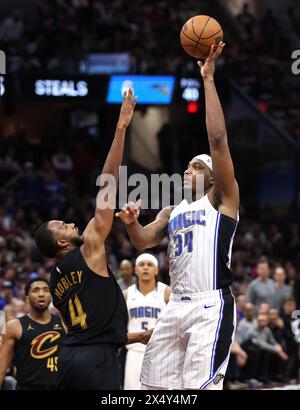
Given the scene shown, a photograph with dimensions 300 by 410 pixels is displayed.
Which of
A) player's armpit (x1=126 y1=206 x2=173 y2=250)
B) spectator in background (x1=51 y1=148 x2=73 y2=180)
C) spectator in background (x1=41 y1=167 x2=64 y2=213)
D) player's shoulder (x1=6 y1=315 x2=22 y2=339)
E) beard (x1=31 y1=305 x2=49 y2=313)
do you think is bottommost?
player's shoulder (x1=6 y1=315 x2=22 y2=339)

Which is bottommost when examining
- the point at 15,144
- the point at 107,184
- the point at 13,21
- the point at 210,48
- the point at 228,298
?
the point at 228,298

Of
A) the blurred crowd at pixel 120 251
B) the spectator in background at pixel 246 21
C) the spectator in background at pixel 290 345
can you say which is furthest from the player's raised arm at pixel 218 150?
the spectator in background at pixel 246 21

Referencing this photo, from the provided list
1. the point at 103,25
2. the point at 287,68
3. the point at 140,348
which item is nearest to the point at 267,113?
the point at 287,68

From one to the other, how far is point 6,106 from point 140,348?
997 centimetres

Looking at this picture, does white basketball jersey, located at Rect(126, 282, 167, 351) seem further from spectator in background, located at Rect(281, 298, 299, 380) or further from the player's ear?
spectator in background, located at Rect(281, 298, 299, 380)

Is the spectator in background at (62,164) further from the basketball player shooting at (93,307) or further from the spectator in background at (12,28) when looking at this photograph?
the basketball player shooting at (93,307)

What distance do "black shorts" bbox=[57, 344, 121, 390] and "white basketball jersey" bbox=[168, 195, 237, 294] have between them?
73cm

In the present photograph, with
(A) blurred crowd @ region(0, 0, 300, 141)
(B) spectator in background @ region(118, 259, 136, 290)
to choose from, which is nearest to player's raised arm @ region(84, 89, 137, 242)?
(B) spectator in background @ region(118, 259, 136, 290)

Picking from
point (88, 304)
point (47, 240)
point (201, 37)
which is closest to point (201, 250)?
point (88, 304)

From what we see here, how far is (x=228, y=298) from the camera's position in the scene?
6746mm

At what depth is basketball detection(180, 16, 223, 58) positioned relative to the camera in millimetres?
7059

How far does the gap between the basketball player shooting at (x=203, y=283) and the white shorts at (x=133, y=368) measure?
3.75 meters

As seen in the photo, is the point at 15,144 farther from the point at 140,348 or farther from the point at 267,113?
the point at 140,348
